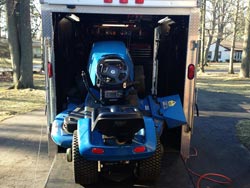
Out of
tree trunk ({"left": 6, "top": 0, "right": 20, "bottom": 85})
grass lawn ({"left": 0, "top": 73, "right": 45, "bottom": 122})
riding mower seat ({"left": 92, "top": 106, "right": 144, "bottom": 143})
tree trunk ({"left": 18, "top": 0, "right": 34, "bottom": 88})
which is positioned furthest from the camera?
tree trunk ({"left": 6, "top": 0, "right": 20, "bottom": 85})

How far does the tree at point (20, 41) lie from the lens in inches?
455

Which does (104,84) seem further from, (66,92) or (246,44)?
(246,44)

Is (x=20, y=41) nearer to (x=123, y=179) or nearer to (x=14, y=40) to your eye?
(x=14, y=40)

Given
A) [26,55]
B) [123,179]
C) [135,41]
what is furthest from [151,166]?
[26,55]

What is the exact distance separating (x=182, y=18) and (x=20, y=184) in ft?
9.96

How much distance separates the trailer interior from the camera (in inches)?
174

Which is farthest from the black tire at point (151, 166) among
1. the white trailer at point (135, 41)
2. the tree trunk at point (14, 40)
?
the tree trunk at point (14, 40)

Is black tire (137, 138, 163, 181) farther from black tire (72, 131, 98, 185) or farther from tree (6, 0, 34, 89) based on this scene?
tree (6, 0, 34, 89)

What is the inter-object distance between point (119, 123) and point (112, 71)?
0.91 metres

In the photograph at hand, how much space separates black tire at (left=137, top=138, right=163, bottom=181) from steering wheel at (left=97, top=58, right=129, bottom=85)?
0.89 m

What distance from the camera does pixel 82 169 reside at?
10.2ft

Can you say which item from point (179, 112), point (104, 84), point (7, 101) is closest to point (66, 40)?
point (104, 84)

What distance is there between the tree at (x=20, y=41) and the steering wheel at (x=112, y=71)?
29.0 feet

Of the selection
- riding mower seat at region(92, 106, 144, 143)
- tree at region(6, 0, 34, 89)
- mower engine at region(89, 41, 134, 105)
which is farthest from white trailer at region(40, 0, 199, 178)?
tree at region(6, 0, 34, 89)
